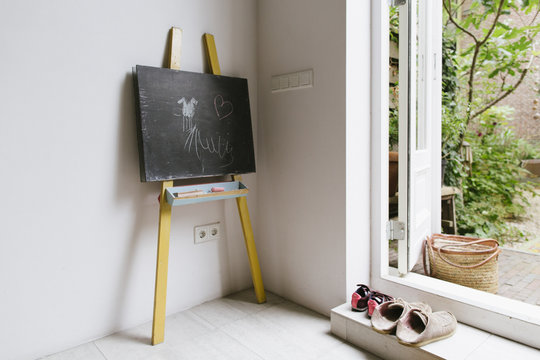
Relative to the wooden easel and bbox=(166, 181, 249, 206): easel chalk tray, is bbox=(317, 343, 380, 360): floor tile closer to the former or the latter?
the wooden easel

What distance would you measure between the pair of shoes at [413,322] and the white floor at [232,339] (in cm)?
16

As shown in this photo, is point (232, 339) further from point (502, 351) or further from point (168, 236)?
point (502, 351)

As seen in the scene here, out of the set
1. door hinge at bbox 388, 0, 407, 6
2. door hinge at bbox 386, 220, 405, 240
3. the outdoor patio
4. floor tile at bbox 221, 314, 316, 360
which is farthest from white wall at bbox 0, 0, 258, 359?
the outdoor patio

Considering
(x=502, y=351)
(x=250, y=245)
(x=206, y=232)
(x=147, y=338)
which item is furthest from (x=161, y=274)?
(x=502, y=351)

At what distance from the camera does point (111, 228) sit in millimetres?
1650

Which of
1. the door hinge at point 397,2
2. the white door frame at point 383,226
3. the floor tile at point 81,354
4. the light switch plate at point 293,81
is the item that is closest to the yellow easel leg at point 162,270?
the floor tile at point 81,354

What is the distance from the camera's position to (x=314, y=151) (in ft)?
6.04

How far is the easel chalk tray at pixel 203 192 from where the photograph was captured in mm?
1615

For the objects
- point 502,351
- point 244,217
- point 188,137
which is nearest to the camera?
point 502,351

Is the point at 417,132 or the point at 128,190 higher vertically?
the point at 417,132

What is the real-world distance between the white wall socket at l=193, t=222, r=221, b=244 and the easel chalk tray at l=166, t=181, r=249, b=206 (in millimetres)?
264

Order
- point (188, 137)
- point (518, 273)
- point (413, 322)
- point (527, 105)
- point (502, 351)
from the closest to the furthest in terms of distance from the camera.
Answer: point (502, 351), point (413, 322), point (188, 137), point (518, 273), point (527, 105)

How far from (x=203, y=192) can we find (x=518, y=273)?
2.09 metres

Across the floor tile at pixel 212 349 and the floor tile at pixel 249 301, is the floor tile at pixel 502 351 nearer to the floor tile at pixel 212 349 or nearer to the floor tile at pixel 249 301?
the floor tile at pixel 212 349
